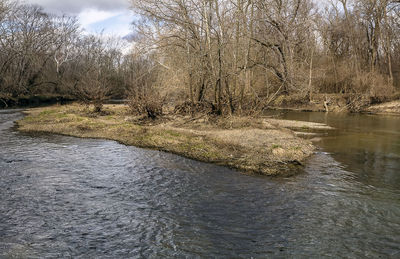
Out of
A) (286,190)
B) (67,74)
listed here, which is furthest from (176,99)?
(67,74)

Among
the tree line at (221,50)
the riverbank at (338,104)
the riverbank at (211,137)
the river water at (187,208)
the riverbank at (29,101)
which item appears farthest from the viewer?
the riverbank at (29,101)

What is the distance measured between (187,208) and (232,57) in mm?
12652

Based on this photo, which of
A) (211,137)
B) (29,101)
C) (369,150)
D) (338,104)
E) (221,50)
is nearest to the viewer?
(369,150)

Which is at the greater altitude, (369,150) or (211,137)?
(211,137)

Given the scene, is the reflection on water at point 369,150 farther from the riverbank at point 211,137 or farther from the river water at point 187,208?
the riverbank at point 211,137

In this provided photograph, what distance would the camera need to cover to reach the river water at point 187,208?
235 inches

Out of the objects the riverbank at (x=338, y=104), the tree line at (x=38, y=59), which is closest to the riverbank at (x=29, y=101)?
the tree line at (x=38, y=59)

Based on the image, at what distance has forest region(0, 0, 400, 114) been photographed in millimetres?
18859

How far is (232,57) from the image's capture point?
18781 mm

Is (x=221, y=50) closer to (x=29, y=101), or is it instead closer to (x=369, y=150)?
(x=369, y=150)

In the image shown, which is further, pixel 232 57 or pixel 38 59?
pixel 38 59

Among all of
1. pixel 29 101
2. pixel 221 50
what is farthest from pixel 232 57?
pixel 29 101

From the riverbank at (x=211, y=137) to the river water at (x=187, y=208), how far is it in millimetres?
733

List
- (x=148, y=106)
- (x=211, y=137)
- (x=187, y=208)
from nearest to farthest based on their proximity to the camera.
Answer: (x=187, y=208) < (x=211, y=137) < (x=148, y=106)
